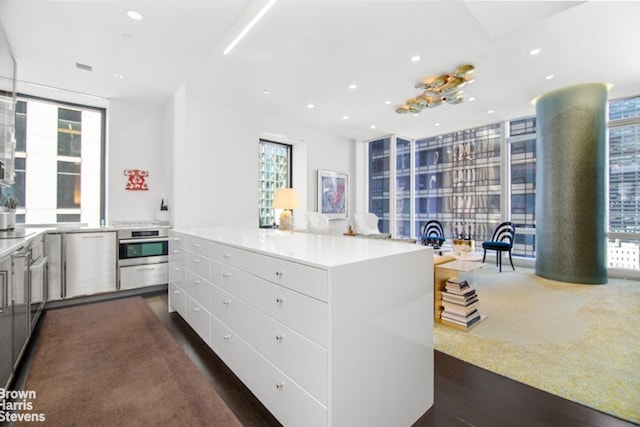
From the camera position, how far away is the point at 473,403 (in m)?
1.73

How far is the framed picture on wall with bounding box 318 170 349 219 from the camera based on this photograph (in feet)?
21.9

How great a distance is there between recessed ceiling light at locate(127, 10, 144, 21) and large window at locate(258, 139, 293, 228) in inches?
136

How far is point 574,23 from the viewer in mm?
2865

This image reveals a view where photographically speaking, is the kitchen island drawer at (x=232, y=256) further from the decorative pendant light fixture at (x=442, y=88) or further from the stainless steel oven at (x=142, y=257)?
the decorative pendant light fixture at (x=442, y=88)

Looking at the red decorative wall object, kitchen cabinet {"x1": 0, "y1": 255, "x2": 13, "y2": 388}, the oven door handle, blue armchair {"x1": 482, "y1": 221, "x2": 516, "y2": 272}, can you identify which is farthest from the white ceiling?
blue armchair {"x1": 482, "y1": 221, "x2": 516, "y2": 272}

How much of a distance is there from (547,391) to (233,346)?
206 centimetres

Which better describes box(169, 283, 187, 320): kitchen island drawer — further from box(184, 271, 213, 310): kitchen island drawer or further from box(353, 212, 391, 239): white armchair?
box(353, 212, 391, 239): white armchair

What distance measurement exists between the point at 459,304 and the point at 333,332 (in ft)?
6.99

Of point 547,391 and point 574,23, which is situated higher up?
point 574,23

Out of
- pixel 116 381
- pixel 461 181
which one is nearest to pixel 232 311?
pixel 116 381

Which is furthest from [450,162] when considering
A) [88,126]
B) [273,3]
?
[88,126]

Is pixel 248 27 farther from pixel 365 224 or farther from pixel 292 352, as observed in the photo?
pixel 365 224

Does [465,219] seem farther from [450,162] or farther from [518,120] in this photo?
[518,120]

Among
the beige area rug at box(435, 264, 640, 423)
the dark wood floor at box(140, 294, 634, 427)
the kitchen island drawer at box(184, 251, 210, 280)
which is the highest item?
the kitchen island drawer at box(184, 251, 210, 280)
